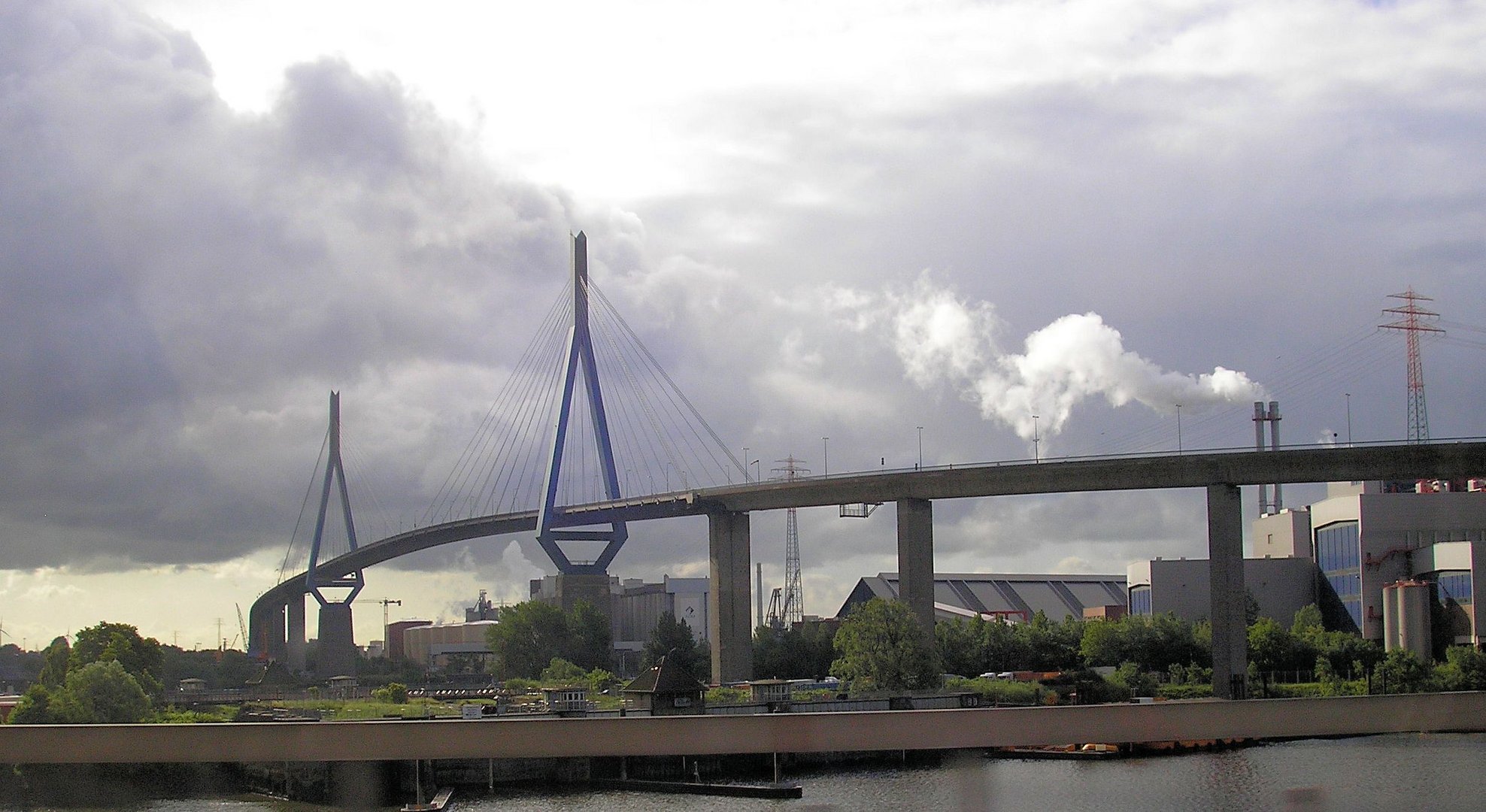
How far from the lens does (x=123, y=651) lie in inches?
3263

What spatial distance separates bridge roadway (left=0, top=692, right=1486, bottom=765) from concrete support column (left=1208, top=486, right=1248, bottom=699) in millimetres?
35691

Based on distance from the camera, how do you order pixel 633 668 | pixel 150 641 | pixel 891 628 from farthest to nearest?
1. pixel 633 668
2. pixel 150 641
3. pixel 891 628

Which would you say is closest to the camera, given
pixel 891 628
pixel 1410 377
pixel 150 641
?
pixel 891 628

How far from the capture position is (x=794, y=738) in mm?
25562

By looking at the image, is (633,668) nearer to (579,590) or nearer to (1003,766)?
(579,590)

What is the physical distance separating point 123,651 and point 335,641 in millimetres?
45121

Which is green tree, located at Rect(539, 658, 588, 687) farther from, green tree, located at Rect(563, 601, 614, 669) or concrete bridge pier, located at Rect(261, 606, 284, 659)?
concrete bridge pier, located at Rect(261, 606, 284, 659)

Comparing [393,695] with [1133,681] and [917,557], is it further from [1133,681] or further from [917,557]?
[1133,681]

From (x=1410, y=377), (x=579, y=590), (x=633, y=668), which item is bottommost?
(x=633, y=668)

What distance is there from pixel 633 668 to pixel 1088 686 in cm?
5748

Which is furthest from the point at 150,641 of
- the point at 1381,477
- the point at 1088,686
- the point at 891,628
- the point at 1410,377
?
the point at 1410,377

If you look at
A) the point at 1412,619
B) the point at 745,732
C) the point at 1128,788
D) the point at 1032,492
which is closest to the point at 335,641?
the point at 1032,492

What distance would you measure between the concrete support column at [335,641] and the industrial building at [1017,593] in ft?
144

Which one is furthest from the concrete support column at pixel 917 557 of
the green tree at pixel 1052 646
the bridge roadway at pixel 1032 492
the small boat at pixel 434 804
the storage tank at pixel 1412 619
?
the small boat at pixel 434 804
